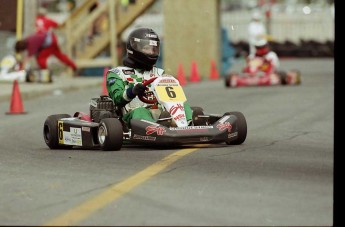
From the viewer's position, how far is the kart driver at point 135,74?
12344 mm

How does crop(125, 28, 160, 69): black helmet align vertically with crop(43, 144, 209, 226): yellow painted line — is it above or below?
above

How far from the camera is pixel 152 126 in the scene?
1181cm

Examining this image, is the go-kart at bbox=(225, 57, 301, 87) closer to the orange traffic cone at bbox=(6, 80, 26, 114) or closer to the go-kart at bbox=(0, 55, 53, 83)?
the go-kart at bbox=(0, 55, 53, 83)

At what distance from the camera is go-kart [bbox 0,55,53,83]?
1115 inches

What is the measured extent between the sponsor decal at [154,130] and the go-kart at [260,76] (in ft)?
50.0

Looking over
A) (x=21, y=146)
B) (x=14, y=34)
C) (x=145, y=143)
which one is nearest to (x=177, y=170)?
(x=145, y=143)

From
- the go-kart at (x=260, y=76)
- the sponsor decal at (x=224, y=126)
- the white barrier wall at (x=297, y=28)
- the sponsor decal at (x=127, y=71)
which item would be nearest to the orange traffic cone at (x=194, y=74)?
the go-kart at (x=260, y=76)

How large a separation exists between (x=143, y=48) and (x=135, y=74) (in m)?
0.30

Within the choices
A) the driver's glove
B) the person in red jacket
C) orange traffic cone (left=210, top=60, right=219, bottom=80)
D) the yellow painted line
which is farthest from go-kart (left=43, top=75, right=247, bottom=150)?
orange traffic cone (left=210, top=60, right=219, bottom=80)

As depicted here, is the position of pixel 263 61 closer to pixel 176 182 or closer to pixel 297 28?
pixel 176 182

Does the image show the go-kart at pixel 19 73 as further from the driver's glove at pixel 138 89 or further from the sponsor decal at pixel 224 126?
the sponsor decal at pixel 224 126
